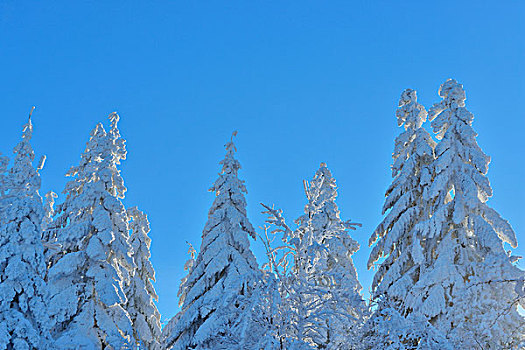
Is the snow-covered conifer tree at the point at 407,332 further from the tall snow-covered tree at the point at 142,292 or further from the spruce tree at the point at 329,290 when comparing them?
the tall snow-covered tree at the point at 142,292

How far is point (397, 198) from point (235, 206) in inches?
290

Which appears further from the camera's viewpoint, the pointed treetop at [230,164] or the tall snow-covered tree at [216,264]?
the pointed treetop at [230,164]

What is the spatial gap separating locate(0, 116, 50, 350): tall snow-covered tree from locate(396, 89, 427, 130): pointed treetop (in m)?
15.6

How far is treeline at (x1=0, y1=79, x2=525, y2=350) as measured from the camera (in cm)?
1036

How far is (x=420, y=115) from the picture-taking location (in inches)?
856

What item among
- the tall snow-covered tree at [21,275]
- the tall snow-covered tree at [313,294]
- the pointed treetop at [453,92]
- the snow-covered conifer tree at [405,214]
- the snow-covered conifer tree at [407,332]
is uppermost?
the pointed treetop at [453,92]

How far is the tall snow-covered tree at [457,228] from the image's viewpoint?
48.4 ft

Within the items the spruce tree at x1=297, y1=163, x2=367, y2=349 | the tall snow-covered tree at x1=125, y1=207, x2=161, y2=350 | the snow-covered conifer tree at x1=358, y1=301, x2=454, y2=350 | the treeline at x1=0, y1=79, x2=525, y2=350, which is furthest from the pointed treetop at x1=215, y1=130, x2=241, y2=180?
the snow-covered conifer tree at x1=358, y1=301, x2=454, y2=350

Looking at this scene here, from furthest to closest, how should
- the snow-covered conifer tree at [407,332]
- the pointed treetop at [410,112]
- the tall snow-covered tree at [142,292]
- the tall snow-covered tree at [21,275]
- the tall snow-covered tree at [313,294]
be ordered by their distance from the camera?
the tall snow-covered tree at [142,292]
the pointed treetop at [410,112]
the tall snow-covered tree at [21,275]
the tall snow-covered tree at [313,294]
the snow-covered conifer tree at [407,332]

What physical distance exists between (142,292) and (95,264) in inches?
204

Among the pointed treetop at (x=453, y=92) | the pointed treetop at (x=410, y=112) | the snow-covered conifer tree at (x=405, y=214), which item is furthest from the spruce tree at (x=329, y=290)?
the pointed treetop at (x=410, y=112)

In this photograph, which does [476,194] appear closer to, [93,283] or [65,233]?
[93,283]

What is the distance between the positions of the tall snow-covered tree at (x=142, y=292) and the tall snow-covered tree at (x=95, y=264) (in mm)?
1687

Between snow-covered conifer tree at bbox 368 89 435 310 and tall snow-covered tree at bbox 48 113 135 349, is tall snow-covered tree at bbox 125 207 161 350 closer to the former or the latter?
tall snow-covered tree at bbox 48 113 135 349
